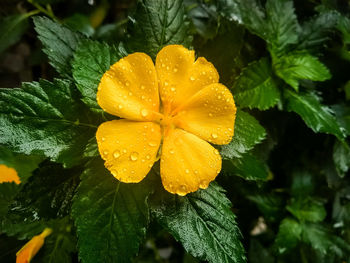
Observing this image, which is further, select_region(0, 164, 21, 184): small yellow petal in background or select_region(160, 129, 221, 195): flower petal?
select_region(0, 164, 21, 184): small yellow petal in background

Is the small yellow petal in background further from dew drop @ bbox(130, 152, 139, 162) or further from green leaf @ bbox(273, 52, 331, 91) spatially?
green leaf @ bbox(273, 52, 331, 91)

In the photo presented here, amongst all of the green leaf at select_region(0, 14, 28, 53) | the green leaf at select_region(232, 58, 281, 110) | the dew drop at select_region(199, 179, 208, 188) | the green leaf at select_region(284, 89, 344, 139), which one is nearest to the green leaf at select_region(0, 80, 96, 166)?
the dew drop at select_region(199, 179, 208, 188)

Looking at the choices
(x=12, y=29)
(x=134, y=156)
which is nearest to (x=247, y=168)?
(x=134, y=156)

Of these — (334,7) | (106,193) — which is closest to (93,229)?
(106,193)

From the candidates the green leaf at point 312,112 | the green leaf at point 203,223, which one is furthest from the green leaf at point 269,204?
the green leaf at point 203,223

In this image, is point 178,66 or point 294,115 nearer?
point 178,66

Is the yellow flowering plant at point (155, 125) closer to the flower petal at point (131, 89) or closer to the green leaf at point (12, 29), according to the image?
the flower petal at point (131, 89)

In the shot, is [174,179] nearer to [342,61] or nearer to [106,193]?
[106,193]
